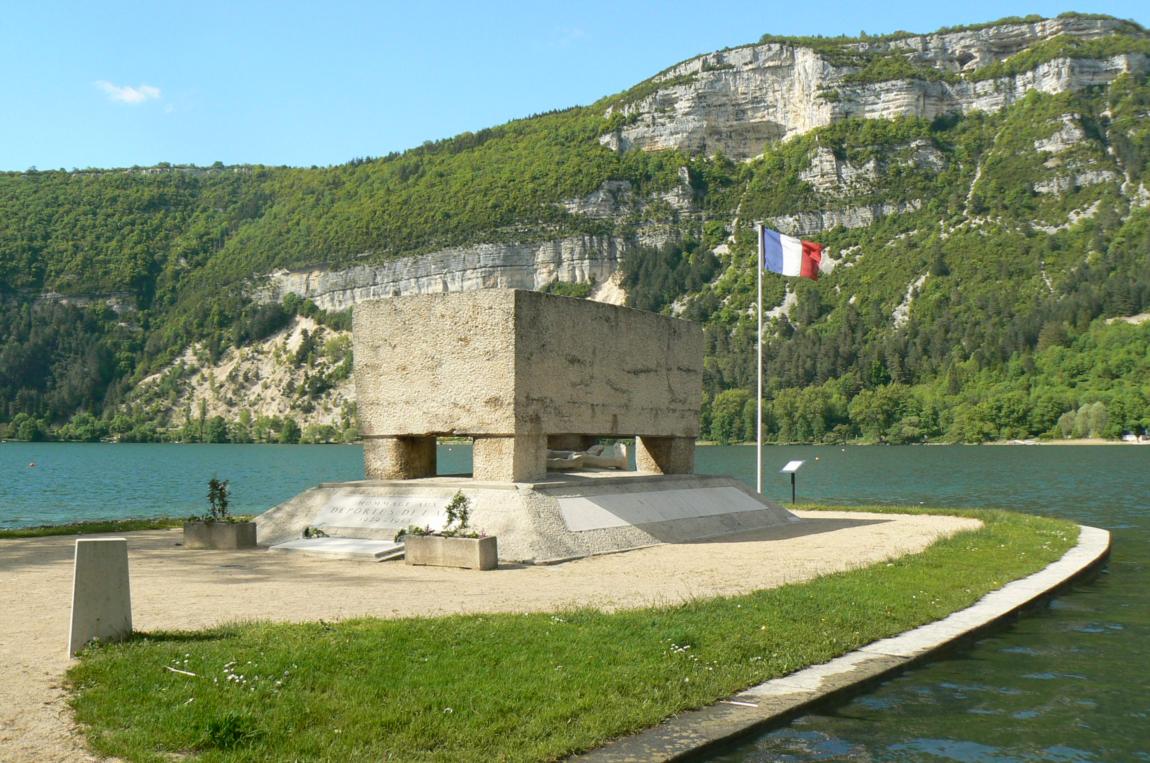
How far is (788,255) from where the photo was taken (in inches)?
1112

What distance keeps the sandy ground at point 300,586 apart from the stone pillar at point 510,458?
8.43 ft

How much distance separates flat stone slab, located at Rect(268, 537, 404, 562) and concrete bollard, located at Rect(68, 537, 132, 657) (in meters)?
7.37

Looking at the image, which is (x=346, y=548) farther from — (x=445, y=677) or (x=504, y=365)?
(x=445, y=677)

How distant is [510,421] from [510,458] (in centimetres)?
69

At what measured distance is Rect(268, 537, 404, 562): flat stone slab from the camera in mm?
16109

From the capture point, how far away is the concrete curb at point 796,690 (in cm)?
696

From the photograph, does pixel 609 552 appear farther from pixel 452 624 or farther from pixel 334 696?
pixel 334 696

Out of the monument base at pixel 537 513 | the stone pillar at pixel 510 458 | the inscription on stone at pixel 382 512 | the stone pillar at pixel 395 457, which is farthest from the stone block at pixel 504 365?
the inscription on stone at pixel 382 512

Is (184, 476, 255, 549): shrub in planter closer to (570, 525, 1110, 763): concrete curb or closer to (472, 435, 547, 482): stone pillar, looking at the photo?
(472, 435, 547, 482): stone pillar

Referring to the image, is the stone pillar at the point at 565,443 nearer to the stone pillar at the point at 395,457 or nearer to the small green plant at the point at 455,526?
the stone pillar at the point at 395,457

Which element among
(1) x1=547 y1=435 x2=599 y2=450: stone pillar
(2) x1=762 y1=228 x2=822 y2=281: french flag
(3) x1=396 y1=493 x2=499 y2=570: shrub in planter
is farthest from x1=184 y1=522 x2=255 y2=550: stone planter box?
(2) x1=762 y1=228 x2=822 y2=281: french flag

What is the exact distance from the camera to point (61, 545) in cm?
1912

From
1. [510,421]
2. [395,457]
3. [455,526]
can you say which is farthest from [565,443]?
[455,526]

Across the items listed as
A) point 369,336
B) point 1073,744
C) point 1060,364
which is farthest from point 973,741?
point 1060,364
